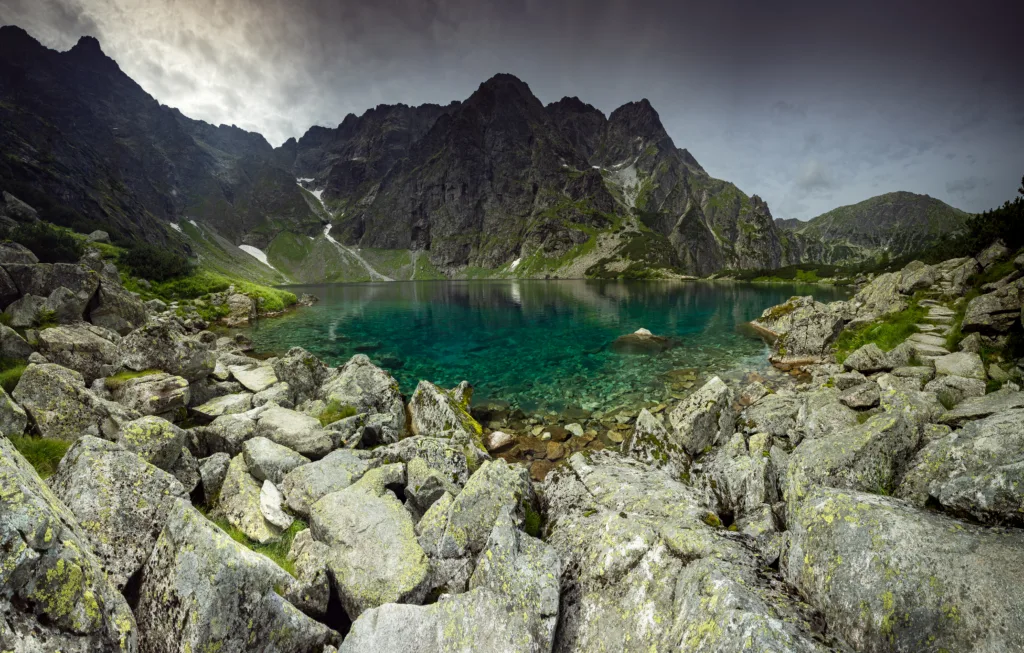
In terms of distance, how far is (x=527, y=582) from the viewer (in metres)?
6.75

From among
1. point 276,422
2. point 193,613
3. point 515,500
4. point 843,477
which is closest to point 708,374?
point 843,477

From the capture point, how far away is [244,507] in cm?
930

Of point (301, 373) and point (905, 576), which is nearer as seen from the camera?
point (905, 576)

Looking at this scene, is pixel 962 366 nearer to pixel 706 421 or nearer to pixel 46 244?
pixel 706 421

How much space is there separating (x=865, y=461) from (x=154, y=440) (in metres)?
17.0

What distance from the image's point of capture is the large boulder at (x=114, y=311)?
24.9 m

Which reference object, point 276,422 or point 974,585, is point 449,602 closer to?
point 974,585

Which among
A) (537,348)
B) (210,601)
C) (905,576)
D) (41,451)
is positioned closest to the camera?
(905,576)

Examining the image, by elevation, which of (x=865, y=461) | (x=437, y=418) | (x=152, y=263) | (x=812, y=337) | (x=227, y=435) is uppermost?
(x=152, y=263)

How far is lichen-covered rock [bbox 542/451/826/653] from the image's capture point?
5086mm

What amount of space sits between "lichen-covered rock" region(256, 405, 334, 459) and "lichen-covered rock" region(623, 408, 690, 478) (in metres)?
11.5

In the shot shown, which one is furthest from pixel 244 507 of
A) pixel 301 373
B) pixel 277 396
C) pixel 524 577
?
pixel 301 373

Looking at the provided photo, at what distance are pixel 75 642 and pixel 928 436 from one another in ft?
49.8

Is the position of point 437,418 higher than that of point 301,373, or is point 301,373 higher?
point 301,373
